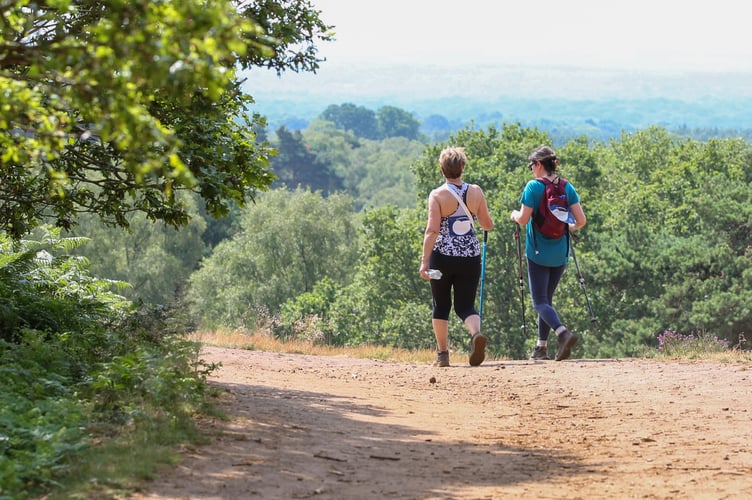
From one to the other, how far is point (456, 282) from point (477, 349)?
74cm

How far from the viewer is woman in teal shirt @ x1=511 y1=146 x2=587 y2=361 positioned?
1185cm

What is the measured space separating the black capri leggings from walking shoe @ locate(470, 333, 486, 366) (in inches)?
9.8

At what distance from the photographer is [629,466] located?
22.6 ft

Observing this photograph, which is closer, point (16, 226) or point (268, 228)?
point (16, 226)

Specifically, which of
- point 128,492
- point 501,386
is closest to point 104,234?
point 501,386

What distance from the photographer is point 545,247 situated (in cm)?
1202

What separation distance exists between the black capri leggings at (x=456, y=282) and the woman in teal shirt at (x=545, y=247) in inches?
28.6

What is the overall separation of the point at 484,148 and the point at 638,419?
43486mm

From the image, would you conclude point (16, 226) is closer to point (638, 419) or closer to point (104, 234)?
point (638, 419)

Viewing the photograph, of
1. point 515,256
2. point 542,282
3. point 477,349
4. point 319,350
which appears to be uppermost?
point 542,282

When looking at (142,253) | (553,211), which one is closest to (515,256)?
(142,253)

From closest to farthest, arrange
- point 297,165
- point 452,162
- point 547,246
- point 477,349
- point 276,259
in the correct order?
1. point 452,162
2. point 477,349
3. point 547,246
4. point 276,259
5. point 297,165

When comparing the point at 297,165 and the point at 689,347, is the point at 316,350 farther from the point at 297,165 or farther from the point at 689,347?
the point at 297,165

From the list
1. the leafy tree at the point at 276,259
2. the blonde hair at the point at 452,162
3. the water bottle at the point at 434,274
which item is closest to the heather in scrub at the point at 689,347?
the water bottle at the point at 434,274
